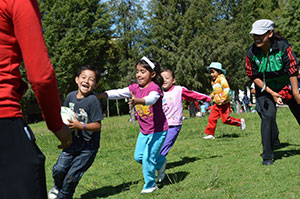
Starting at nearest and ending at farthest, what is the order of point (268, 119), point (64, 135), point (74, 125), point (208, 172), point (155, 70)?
1. point (64, 135)
2. point (74, 125)
3. point (155, 70)
4. point (208, 172)
5. point (268, 119)

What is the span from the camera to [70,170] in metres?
4.61

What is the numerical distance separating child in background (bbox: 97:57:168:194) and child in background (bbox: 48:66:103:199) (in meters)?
0.27

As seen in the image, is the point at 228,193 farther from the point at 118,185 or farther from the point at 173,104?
the point at 173,104

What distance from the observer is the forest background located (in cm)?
3484

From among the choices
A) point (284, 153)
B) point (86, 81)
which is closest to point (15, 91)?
point (86, 81)

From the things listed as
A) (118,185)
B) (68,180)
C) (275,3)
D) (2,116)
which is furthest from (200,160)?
(275,3)

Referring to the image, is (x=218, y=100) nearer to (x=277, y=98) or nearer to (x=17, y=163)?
(x=277, y=98)

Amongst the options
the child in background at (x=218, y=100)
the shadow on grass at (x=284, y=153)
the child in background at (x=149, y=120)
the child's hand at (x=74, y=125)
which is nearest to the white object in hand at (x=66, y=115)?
the child's hand at (x=74, y=125)

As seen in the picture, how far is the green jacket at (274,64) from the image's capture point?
5.64 m

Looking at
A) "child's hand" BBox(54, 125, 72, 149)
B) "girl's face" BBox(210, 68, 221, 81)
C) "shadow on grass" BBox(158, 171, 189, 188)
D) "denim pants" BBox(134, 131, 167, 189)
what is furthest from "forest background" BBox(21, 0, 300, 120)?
"child's hand" BBox(54, 125, 72, 149)

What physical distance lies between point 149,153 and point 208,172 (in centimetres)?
114

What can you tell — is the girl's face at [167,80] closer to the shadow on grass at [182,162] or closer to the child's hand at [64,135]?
the shadow on grass at [182,162]

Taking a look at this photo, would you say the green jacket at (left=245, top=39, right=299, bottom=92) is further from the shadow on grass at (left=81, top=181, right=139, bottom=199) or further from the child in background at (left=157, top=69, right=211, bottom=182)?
the shadow on grass at (left=81, top=181, right=139, bottom=199)

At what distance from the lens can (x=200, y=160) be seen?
6.82 meters
